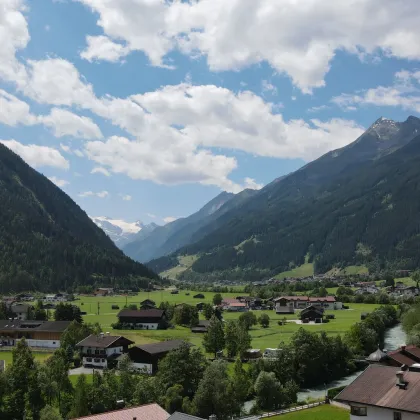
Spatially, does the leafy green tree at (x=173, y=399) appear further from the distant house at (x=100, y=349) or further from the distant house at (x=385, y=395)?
the distant house at (x=100, y=349)

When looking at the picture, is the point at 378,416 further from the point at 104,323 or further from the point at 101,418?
the point at 104,323

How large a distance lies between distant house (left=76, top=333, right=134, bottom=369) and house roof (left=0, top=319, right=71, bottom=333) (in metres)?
22.3

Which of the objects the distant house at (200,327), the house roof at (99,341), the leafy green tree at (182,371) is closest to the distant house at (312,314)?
the distant house at (200,327)

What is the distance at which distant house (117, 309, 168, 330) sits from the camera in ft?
454

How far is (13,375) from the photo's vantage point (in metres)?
61.8

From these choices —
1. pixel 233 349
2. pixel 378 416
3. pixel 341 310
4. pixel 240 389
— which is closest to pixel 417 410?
pixel 378 416

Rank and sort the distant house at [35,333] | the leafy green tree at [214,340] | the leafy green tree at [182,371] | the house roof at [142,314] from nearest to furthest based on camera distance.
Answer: the leafy green tree at [182,371], the leafy green tree at [214,340], the distant house at [35,333], the house roof at [142,314]

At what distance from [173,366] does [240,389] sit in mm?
9575

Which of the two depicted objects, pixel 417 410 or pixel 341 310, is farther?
pixel 341 310

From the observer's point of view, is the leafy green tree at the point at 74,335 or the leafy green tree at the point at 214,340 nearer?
the leafy green tree at the point at 214,340

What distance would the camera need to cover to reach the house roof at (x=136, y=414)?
4266 centimetres

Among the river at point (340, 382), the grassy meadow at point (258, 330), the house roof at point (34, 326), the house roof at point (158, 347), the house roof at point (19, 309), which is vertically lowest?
the river at point (340, 382)

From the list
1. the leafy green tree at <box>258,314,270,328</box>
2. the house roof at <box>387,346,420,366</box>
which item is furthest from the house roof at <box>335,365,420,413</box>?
the leafy green tree at <box>258,314,270,328</box>

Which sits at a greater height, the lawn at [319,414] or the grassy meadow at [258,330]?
the grassy meadow at [258,330]
